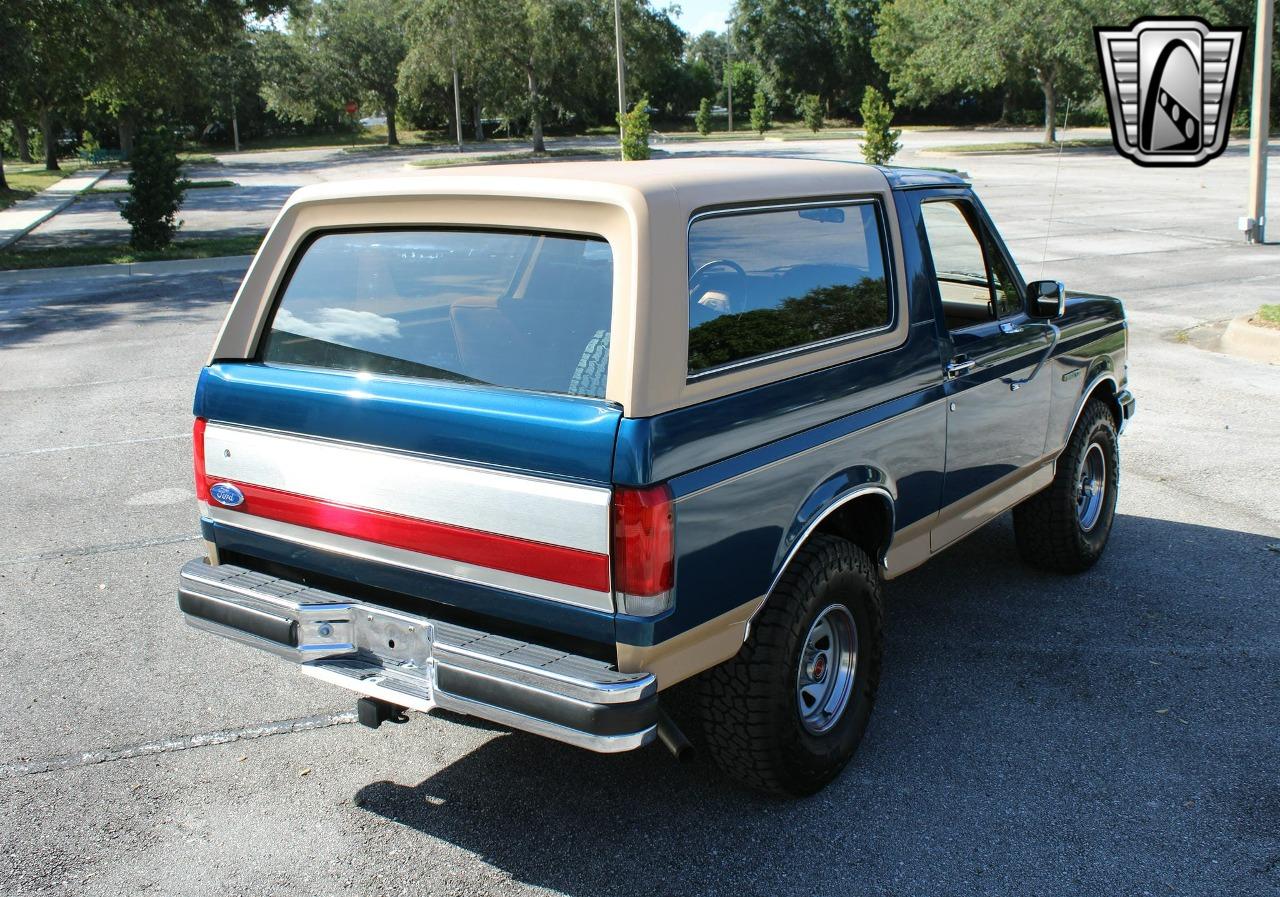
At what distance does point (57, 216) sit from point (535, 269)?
26.4m

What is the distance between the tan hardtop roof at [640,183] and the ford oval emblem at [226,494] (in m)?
0.97

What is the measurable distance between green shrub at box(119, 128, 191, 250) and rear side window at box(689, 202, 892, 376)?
16.6 meters

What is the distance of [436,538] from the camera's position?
332 cm

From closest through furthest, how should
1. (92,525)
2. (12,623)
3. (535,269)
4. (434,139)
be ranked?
1. (535,269)
2. (12,623)
3. (92,525)
4. (434,139)

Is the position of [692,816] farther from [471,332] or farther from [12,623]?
[12,623]

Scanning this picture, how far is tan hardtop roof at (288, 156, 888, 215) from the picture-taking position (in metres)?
3.22

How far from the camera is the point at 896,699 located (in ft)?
14.4

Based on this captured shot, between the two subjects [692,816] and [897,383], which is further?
[897,383]

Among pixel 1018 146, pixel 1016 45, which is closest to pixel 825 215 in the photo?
pixel 1018 146

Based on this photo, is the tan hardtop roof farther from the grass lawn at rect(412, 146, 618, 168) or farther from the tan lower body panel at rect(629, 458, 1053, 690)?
the grass lawn at rect(412, 146, 618, 168)

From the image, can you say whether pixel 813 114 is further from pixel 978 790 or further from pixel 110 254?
pixel 978 790

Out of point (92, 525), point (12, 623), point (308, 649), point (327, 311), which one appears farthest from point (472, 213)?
point (92, 525)

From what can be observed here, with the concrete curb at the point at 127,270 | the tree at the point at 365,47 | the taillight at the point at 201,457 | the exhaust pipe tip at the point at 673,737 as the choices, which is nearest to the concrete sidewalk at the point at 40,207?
the concrete curb at the point at 127,270

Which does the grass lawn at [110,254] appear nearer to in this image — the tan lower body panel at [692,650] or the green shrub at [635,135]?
the green shrub at [635,135]
